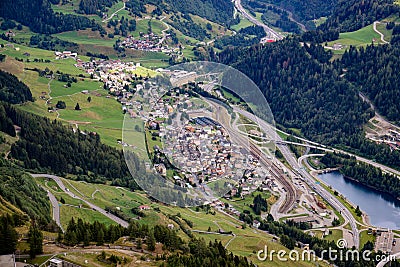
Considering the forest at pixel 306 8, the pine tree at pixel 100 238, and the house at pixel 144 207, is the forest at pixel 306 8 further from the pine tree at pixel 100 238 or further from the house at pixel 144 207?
the pine tree at pixel 100 238

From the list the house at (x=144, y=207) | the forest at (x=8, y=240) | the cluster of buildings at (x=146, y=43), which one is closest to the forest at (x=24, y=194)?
the forest at (x=8, y=240)

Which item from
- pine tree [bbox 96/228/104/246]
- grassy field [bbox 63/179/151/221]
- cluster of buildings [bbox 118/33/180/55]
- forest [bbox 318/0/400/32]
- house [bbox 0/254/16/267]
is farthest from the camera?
cluster of buildings [bbox 118/33/180/55]

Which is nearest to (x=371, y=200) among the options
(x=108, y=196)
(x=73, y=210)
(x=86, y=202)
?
(x=108, y=196)

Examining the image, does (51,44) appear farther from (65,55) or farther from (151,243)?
(151,243)

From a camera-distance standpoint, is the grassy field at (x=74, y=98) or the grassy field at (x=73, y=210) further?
the grassy field at (x=74, y=98)

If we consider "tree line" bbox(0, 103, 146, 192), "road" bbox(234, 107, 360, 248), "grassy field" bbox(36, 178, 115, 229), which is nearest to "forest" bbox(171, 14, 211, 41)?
"road" bbox(234, 107, 360, 248)

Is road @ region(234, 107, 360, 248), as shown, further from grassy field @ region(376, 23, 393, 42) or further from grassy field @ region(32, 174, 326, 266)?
grassy field @ region(376, 23, 393, 42)

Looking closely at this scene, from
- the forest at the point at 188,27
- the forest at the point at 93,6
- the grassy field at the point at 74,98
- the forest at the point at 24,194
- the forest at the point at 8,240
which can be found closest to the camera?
the forest at the point at 8,240
